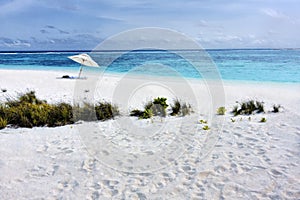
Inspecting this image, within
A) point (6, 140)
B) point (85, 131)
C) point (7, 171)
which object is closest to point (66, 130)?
point (85, 131)

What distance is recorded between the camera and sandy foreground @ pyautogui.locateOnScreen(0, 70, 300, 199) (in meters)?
4.26

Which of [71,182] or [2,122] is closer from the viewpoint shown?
[71,182]

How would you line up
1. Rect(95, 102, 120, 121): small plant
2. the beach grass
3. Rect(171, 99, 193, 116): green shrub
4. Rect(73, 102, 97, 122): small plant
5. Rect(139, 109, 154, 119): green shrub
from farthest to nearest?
1. Rect(171, 99, 193, 116): green shrub
2. Rect(139, 109, 154, 119): green shrub
3. Rect(95, 102, 120, 121): small plant
4. Rect(73, 102, 97, 122): small plant
5. the beach grass

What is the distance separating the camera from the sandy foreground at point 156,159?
4258mm

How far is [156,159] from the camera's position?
538 centimetres

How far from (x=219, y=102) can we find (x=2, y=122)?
6915 millimetres

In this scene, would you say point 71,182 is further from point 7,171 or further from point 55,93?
point 55,93

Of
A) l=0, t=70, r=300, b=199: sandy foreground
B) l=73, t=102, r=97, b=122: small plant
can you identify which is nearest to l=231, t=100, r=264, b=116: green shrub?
l=0, t=70, r=300, b=199: sandy foreground

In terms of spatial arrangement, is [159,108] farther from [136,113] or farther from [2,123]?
[2,123]

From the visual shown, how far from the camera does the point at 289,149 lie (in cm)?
553

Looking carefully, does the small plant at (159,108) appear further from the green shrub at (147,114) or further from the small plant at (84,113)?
the small plant at (84,113)

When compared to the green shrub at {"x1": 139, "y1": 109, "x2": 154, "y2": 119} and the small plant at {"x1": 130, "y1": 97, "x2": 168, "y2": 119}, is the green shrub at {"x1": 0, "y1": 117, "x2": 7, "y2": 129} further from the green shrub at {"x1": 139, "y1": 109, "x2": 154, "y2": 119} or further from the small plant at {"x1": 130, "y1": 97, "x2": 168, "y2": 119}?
the green shrub at {"x1": 139, "y1": 109, "x2": 154, "y2": 119}

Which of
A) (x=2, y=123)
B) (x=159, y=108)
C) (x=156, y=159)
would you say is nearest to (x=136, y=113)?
(x=159, y=108)

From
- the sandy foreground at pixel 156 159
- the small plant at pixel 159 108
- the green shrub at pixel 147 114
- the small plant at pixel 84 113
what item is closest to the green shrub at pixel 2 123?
the sandy foreground at pixel 156 159
